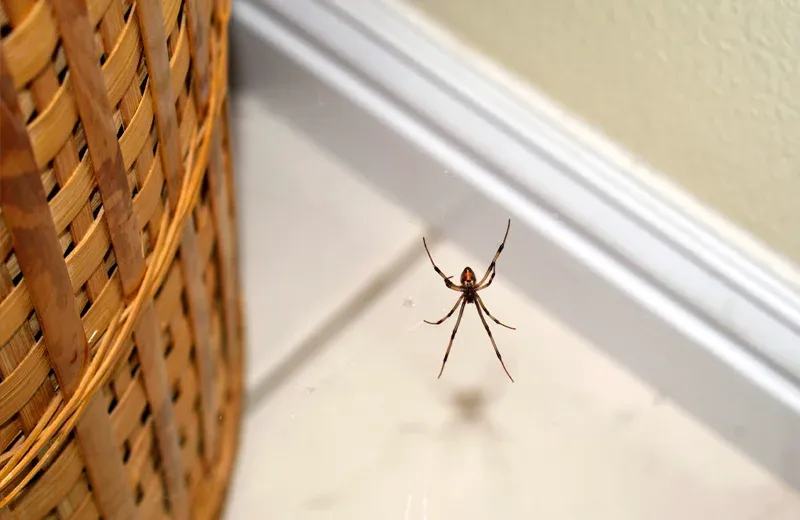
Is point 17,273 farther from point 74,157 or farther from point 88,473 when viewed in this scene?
point 88,473

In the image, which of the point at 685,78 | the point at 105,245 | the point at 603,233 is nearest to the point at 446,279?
the point at 603,233

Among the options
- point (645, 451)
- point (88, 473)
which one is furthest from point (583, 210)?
point (88, 473)

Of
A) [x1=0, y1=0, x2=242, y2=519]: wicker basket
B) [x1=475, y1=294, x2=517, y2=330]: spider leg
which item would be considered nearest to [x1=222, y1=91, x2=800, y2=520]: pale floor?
[x1=475, y1=294, x2=517, y2=330]: spider leg

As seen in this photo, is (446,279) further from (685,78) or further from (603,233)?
(685,78)

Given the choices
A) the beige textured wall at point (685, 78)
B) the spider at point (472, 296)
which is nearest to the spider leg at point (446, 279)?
the spider at point (472, 296)

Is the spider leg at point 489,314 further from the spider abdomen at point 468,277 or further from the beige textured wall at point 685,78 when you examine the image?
the beige textured wall at point 685,78
